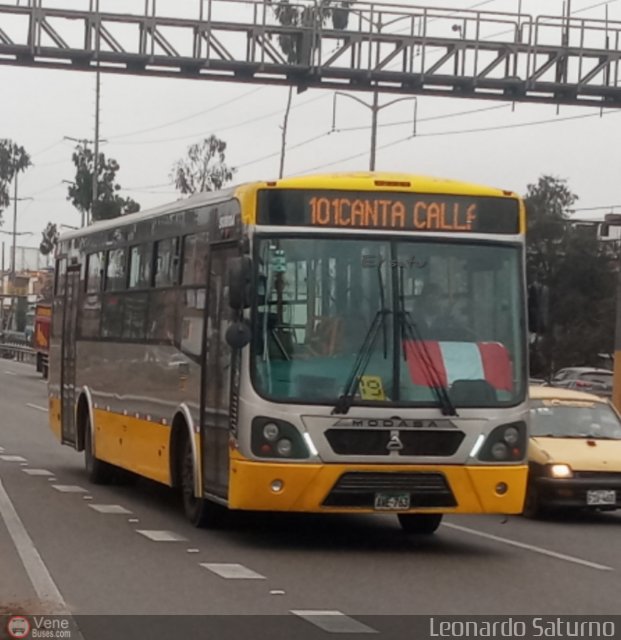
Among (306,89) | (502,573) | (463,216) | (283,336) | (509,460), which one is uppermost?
(306,89)

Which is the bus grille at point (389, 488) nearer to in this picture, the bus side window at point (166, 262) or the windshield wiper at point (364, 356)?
the windshield wiper at point (364, 356)

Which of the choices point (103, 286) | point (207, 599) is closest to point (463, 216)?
point (207, 599)

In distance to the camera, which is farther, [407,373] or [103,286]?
[103,286]

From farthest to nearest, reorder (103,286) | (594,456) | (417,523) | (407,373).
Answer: (103,286), (594,456), (417,523), (407,373)

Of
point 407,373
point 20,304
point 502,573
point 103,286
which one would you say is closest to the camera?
point 502,573

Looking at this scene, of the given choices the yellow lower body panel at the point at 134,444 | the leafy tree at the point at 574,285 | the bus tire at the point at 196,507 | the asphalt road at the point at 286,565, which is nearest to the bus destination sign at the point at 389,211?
the bus tire at the point at 196,507

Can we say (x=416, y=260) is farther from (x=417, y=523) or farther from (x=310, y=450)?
(x=417, y=523)

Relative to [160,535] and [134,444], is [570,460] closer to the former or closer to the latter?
[134,444]

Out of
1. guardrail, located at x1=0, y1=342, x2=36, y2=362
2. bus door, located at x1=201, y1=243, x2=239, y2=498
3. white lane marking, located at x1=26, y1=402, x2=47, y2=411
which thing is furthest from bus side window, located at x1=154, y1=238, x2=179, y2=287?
guardrail, located at x1=0, y1=342, x2=36, y2=362

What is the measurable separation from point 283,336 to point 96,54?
1847 centimetres

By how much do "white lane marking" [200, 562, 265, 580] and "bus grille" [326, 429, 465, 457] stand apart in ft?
4.64

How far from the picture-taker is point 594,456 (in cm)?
1764

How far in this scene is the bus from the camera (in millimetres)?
13359

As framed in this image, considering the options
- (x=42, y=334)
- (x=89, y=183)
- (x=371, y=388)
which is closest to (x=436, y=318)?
(x=371, y=388)
